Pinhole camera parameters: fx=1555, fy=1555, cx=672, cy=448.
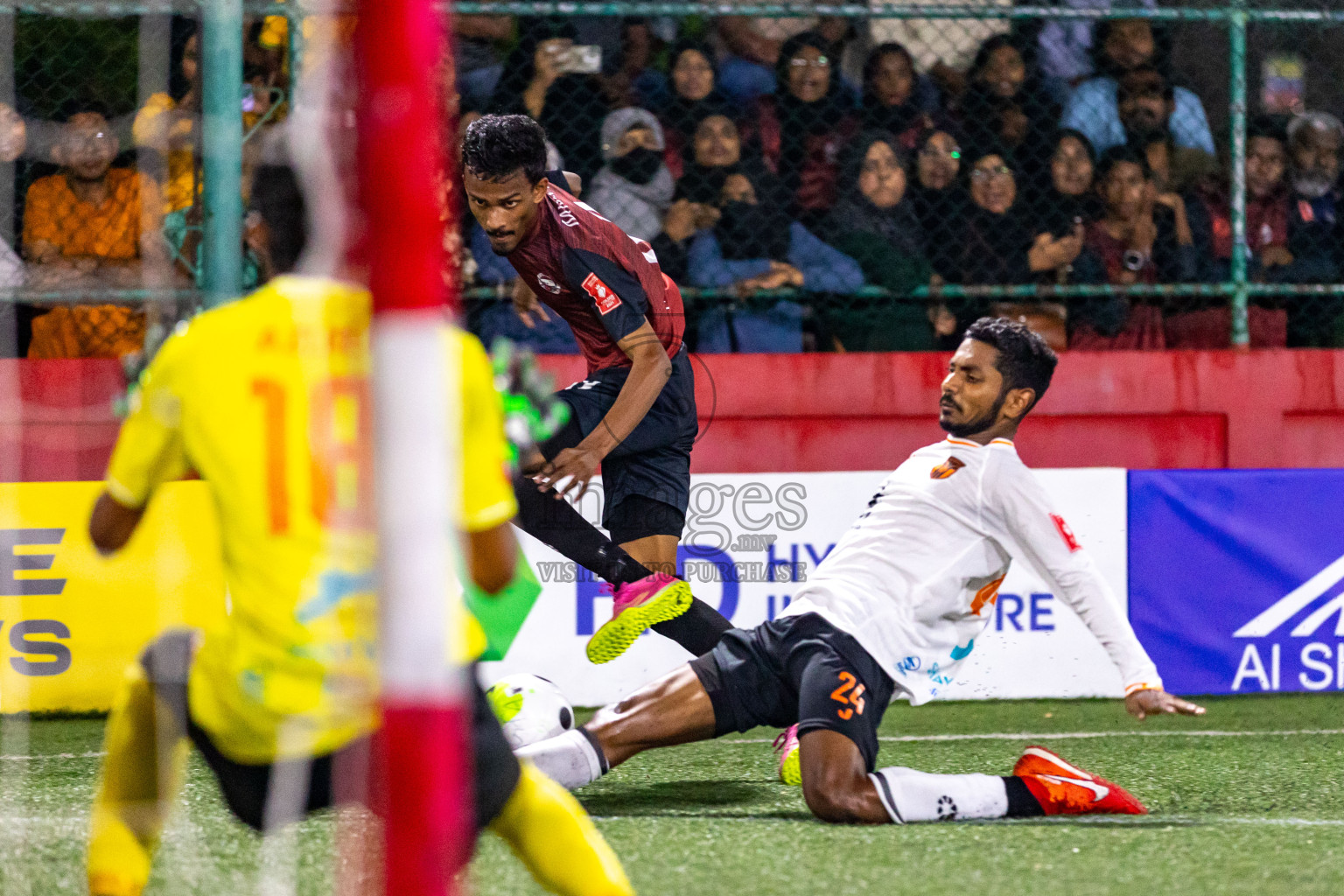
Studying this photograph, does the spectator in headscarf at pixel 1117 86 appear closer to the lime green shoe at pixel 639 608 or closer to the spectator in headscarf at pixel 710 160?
the spectator in headscarf at pixel 710 160

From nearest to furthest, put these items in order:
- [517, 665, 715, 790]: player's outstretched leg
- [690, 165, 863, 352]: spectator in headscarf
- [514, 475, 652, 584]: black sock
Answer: [517, 665, 715, 790]: player's outstretched leg < [514, 475, 652, 584]: black sock < [690, 165, 863, 352]: spectator in headscarf

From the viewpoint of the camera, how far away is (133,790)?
2.47 m

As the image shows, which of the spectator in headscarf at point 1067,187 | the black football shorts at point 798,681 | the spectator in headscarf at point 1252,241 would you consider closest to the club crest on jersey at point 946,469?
the black football shorts at point 798,681

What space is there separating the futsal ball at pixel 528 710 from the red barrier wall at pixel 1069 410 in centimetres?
227

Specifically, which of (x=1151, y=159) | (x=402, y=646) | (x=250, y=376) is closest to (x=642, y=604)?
(x=250, y=376)

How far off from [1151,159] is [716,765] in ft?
13.0

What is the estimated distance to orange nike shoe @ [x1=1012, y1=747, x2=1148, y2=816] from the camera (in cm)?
358

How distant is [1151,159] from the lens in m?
7.09

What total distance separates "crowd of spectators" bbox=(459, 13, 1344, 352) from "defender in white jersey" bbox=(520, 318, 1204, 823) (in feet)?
8.87

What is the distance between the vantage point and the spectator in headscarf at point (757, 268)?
21.6 ft

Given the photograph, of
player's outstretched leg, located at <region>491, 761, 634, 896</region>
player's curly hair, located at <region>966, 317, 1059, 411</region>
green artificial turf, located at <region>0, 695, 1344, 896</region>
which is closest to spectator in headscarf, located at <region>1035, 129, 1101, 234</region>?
green artificial turf, located at <region>0, 695, 1344, 896</region>

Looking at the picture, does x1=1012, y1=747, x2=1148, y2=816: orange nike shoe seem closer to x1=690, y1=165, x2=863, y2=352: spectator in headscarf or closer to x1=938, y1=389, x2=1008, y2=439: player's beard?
Answer: x1=938, y1=389, x2=1008, y2=439: player's beard

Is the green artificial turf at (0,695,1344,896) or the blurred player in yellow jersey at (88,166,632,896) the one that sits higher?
the blurred player in yellow jersey at (88,166,632,896)

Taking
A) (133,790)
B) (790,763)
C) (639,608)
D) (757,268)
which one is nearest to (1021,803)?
(790,763)
